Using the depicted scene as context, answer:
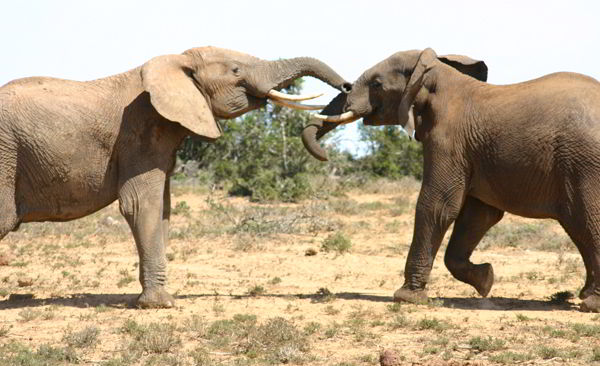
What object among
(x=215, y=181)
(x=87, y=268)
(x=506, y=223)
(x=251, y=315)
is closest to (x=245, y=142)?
(x=215, y=181)

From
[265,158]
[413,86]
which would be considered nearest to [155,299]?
[413,86]

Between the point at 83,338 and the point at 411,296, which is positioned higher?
the point at 411,296

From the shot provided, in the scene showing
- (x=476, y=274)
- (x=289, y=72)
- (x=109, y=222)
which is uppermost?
(x=289, y=72)

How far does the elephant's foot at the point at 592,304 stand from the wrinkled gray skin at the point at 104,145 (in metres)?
4.03

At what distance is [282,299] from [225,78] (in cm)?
240

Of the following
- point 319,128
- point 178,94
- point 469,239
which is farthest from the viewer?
point 319,128

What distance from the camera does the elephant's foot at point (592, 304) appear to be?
947 cm

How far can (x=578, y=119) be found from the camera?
926 centimetres

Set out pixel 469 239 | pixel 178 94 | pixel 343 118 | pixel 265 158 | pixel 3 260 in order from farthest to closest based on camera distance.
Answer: pixel 265 158, pixel 3 260, pixel 343 118, pixel 469 239, pixel 178 94

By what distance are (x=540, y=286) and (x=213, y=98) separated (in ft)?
15.0

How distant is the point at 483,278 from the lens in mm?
10445

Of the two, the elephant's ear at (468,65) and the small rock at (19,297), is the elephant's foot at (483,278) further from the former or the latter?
the small rock at (19,297)

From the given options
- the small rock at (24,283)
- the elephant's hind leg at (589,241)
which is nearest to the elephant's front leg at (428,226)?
the elephant's hind leg at (589,241)

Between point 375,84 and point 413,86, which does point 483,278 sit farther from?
point 375,84
